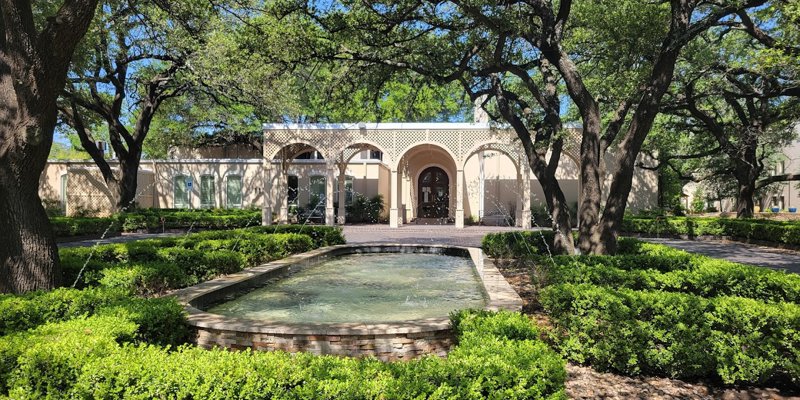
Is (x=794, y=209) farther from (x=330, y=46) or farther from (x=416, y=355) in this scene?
(x=416, y=355)

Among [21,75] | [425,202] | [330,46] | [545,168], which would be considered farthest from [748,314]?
[425,202]

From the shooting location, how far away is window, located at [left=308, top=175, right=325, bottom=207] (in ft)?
84.6

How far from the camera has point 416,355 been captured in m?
4.52

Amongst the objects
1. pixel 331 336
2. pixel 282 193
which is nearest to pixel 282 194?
pixel 282 193

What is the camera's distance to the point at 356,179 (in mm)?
26609

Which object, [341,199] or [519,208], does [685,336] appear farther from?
[341,199]

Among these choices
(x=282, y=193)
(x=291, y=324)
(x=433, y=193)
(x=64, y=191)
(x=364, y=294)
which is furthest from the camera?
(x=433, y=193)

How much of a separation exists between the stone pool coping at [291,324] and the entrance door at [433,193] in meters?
15.6

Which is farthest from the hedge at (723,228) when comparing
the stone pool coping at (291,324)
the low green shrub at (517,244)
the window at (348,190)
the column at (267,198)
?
the column at (267,198)

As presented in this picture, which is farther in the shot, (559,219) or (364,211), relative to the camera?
(364,211)

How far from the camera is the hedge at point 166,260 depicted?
256 inches

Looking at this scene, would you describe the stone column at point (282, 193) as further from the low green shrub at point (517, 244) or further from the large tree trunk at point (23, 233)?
the large tree trunk at point (23, 233)

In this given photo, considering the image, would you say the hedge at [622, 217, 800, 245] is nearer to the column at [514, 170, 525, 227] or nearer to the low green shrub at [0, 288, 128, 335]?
the column at [514, 170, 525, 227]

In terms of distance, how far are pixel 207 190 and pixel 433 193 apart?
12.7 meters
